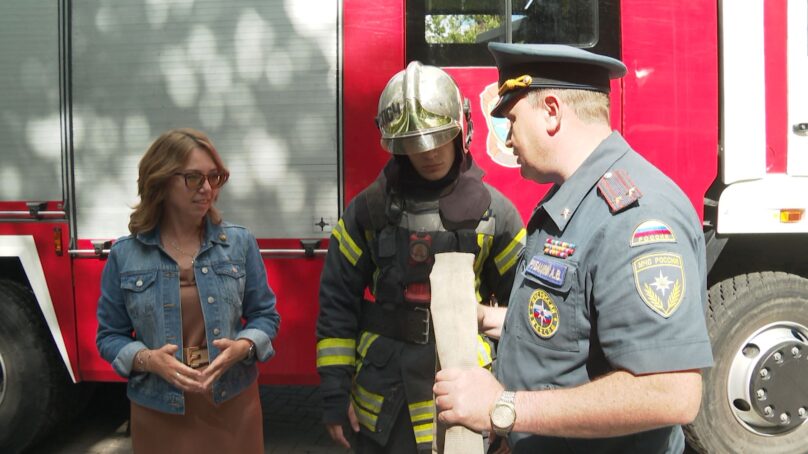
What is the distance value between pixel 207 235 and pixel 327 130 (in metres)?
1.21

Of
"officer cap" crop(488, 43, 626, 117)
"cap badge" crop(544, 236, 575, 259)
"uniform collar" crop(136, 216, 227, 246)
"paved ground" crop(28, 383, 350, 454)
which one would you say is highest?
"officer cap" crop(488, 43, 626, 117)

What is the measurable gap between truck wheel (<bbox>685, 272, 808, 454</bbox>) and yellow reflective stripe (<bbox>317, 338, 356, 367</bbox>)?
7.06 feet

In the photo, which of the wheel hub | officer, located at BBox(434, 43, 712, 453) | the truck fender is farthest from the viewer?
the truck fender

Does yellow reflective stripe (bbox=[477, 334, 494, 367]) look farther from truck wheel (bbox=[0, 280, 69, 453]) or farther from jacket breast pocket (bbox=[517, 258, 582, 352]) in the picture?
truck wheel (bbox=[0, 280, 69, 453])

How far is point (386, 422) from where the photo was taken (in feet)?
7.24

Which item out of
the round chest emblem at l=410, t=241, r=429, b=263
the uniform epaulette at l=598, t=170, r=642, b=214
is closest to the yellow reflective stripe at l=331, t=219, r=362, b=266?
the round chest emblem at l=410, t=241, r=429, b=263

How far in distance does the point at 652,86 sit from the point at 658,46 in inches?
8.0

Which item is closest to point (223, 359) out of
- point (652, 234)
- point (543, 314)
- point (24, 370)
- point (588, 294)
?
point (543, 314)

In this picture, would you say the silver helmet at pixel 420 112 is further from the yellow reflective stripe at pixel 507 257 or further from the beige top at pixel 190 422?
the beige top at pixel 190 422

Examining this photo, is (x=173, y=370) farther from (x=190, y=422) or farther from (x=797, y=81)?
(x=797, y=81)

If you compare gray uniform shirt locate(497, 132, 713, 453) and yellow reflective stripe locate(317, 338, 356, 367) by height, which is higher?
gray uniform shirt locate(497, 132, 713, 453)

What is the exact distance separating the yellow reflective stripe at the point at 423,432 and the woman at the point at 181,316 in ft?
2.10

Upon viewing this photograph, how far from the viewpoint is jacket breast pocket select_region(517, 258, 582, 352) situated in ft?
4.34

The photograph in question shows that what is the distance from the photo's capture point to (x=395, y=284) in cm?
226
